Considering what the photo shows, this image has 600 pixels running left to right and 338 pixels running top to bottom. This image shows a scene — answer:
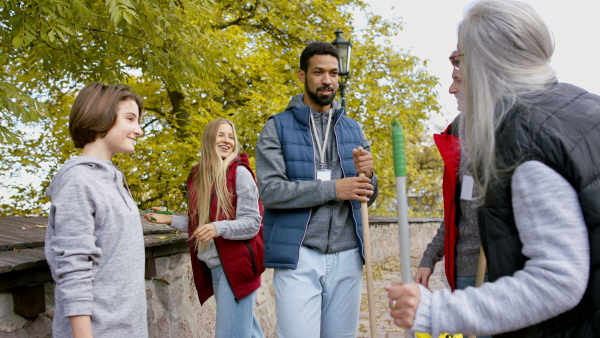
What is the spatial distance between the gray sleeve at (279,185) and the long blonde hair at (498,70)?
48.1 inches

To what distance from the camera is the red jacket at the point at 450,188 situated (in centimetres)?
236

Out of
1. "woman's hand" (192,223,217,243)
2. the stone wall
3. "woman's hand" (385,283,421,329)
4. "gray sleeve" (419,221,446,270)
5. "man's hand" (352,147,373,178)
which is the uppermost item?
"man's hand" (352,147,373,178)

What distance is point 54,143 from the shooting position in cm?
1029

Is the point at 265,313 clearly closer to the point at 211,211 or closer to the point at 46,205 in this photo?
the point at 211,211

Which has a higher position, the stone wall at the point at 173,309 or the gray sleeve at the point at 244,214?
the gray sleeve at the point at 244,214

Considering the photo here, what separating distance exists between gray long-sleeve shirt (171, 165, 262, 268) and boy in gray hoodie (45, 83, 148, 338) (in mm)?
978

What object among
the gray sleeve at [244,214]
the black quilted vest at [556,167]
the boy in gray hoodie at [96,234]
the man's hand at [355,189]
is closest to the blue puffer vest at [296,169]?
the man's hand at [355,189]

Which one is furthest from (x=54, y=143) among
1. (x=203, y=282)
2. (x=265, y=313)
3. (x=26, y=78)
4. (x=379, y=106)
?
(x=203, y=282)

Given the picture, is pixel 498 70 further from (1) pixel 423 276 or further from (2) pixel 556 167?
(1) pixel 423 276

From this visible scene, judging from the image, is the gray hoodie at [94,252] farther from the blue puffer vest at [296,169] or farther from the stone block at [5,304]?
the blue puffer vest at [296,169]

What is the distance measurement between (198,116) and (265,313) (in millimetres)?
3821

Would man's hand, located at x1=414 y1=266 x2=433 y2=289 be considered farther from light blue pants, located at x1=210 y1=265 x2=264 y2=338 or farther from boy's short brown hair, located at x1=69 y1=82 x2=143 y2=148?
boy's short brown hair, located at x1=69 y1=82 x2=143 y2=148

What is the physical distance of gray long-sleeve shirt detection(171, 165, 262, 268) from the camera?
3.15 m

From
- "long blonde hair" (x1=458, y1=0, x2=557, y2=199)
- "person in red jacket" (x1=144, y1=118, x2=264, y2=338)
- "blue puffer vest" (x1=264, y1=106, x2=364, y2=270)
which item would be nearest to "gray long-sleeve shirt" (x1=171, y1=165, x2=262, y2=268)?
"person in red jacket" (x1=144, y1=118, x2=264, y2=338)
